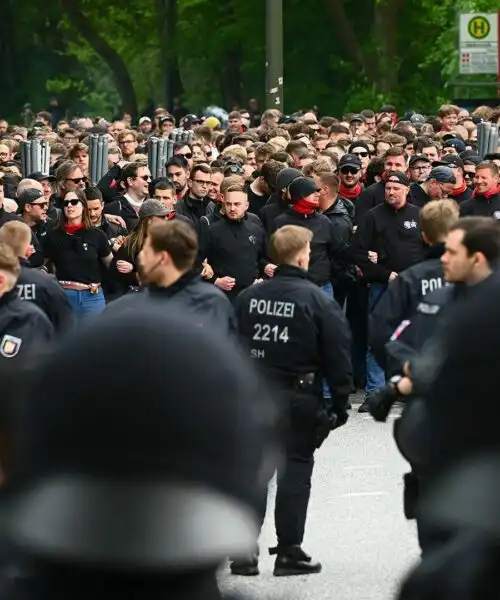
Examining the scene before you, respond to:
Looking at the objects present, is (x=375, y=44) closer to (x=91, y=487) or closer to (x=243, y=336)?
(x=243, y=336)

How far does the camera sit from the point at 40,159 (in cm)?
1748

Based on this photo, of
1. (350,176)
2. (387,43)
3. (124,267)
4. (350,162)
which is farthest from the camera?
(387,43)

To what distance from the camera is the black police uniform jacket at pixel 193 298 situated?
755cm

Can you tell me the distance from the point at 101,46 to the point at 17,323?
48.3 meters

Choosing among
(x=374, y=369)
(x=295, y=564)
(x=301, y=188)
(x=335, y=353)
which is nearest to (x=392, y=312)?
(x=335, y=353)

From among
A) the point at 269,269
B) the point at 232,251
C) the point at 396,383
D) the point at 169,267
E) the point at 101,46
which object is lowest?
the point at 101,46

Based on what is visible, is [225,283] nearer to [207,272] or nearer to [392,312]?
[207,272]

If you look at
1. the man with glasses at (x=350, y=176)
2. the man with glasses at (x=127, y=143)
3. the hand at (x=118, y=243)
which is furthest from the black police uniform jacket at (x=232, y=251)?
the man with glasses at (x=127, y=143)

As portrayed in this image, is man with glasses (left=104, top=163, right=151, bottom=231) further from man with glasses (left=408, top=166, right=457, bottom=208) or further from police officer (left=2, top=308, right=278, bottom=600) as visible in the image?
police officer (left=2, top=308, right=278, bottom=600)

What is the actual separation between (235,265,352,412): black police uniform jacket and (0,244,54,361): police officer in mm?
990

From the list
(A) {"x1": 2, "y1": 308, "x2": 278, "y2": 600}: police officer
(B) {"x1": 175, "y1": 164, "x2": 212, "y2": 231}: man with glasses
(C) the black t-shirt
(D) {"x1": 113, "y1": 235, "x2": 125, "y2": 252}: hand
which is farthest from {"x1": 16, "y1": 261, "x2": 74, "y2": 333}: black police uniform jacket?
(A) {"x1": 2, "y1": 308, "x2": 278, "y2": 600}: police officer

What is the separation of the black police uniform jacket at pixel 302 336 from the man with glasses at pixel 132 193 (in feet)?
21.1

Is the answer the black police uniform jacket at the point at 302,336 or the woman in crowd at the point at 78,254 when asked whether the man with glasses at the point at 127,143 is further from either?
the black police uniform jacket at the point at 302,336

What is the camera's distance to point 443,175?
15.3 m
